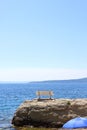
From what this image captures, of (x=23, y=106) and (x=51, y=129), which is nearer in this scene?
(x=51, y=129)

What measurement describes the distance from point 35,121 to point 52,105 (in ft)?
7.13

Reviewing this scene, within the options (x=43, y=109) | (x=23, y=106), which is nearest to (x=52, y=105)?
(x=43, y=109)

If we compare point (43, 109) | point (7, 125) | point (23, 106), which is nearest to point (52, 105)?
point (43, 109)

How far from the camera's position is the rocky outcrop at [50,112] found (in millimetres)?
32469

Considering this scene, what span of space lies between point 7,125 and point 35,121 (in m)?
3.66

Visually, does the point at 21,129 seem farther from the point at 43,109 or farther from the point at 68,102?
the point at 68,102

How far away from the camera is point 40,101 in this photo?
1393 inches

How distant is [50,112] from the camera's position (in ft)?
108

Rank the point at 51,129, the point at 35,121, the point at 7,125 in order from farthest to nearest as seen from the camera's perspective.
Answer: the point at 7,125 → the point at 35,121 → the point at 51,129

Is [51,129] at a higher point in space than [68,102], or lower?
lower

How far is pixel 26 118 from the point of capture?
34.2m

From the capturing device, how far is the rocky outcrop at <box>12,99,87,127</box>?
32469 mm

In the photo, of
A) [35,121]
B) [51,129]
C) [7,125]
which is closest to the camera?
[51,129]

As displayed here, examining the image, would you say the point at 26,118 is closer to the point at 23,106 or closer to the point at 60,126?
the point at 23,106
